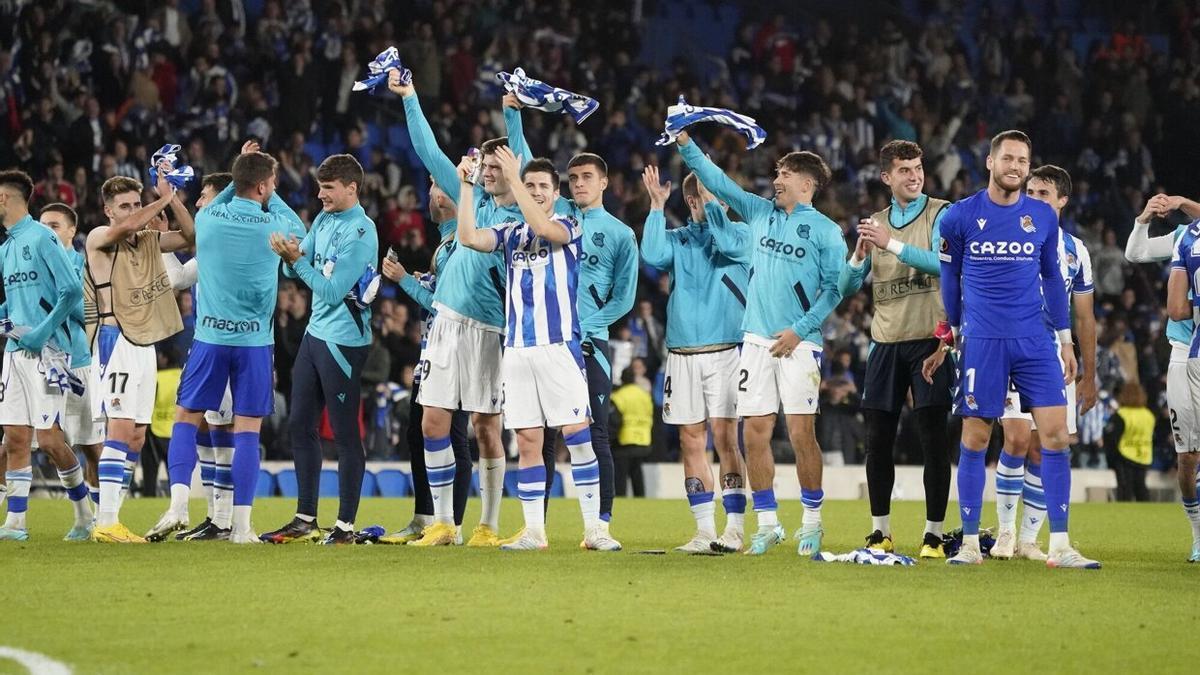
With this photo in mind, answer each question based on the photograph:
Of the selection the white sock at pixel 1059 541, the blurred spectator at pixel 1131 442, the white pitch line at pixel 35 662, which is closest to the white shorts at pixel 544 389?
the white sock at pixel 1059 541

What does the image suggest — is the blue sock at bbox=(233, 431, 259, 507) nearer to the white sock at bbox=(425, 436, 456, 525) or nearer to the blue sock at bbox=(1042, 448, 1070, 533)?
the white sock at bbox=(425, 436, 456, 525)

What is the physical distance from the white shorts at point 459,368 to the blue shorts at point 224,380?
112cm

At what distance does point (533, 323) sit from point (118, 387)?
311cm

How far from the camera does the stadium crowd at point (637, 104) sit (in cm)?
2152

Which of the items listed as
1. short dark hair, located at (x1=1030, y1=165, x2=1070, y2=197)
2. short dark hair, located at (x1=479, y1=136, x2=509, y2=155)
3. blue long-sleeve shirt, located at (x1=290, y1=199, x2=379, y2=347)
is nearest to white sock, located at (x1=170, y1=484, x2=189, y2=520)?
blue long-sleeve shirt, located at (x1=290, y1=199, x2=379, y2=347)

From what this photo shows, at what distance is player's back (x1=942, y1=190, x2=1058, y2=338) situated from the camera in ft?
29.7

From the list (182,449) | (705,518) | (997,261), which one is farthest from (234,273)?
(997,261)

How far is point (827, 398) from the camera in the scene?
2127 centimetres

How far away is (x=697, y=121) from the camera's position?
10188 mm

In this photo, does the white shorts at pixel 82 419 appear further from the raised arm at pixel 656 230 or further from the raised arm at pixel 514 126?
the raised arm at pixel 656 230

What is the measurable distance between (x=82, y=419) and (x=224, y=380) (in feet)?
6.68

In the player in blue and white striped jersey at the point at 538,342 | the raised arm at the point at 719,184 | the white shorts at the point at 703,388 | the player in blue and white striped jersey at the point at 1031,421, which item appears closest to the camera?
the player in blue and white striped jersey at the point at 538,342

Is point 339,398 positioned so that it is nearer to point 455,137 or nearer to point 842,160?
point 455,137

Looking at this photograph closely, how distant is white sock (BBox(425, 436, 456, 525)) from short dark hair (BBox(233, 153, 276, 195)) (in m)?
2.15
